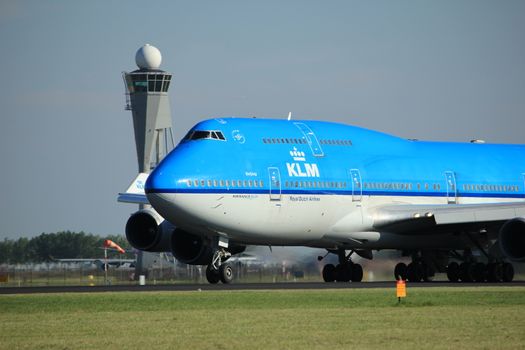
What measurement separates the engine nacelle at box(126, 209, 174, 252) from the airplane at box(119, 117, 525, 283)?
0.13 feet

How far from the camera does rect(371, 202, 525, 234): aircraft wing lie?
4275 centimetres

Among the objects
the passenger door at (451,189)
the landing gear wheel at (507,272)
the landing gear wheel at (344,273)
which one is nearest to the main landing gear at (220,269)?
the landing gear wheel at (344,273)

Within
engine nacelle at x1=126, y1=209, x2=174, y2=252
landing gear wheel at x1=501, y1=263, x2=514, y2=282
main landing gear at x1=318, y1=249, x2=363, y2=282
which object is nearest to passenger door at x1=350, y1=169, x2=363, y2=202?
main landing gear at x1=318, y1=249, x2=363, y2=282

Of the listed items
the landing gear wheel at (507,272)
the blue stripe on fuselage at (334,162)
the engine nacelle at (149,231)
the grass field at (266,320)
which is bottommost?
the grass field at (266,320)

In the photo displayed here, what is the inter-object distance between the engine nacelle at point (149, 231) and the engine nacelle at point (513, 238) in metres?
12.8

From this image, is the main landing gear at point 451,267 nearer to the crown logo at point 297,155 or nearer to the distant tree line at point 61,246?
the crown logo at point 297,155

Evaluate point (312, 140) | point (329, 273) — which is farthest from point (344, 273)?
point (312, 140)

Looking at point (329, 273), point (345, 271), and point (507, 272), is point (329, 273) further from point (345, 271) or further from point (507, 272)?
point (507, 272)

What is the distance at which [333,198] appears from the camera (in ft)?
141

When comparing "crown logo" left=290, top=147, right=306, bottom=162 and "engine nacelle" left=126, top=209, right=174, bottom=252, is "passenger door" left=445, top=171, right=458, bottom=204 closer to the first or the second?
"crown logo" left=290, top=147, right=306, bottom=162

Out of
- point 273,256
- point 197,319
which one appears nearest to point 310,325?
point 197,319

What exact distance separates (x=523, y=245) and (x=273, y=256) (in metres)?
11.6

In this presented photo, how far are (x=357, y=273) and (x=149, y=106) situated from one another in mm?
66538

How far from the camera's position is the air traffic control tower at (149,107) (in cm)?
10881
